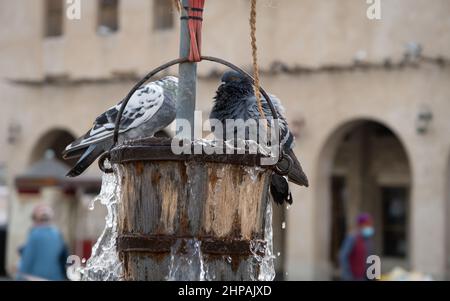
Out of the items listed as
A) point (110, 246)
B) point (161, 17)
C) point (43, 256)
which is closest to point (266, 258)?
point (110, 246)

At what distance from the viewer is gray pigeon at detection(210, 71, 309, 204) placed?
518 centimetres

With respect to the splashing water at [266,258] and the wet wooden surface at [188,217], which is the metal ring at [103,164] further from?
the splashing water at [266,258]

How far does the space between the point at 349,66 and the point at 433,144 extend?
6.46ft

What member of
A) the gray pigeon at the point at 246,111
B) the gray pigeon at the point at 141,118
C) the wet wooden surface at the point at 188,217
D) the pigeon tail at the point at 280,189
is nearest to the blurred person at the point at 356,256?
the gray pigeon at the point at 141,118

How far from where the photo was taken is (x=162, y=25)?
21156mm

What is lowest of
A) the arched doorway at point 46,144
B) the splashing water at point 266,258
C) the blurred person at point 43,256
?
the splashing water at point 266,258

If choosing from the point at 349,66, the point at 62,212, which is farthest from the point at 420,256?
the point at 62,212

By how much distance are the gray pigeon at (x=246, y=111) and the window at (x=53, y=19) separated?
1752cm

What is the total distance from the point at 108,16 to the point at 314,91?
5.35 metres

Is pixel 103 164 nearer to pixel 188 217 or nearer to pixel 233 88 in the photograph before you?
pixel 188 217

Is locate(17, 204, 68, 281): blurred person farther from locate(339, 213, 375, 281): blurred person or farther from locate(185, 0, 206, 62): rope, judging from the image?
locate(185, 0, 206, 62): rope

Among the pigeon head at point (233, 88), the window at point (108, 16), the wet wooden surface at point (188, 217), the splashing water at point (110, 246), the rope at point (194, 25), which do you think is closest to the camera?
the wet wooden surface at point (188, 217)

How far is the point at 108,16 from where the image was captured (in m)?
22.3

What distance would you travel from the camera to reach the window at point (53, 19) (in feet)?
74.5
